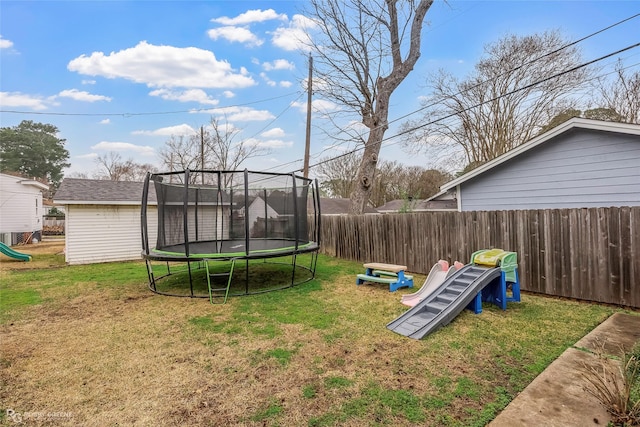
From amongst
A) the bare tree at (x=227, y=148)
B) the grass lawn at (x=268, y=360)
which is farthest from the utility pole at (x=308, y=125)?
the bare tree at (x=227, y=148)

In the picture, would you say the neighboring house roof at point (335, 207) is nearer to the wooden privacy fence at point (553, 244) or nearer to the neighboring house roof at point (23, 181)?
the wooden privacy fence at point (553, 244)

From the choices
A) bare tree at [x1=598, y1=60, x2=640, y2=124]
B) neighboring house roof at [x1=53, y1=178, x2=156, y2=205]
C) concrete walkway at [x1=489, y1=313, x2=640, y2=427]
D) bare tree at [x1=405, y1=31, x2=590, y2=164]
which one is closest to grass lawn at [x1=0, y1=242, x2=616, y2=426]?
concrete walkway at [x1=489, y1=313, x2=640, y2=427]

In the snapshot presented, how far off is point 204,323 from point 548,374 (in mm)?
3600

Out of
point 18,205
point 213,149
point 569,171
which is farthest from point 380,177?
point 18,205

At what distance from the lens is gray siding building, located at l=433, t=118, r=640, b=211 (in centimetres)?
535

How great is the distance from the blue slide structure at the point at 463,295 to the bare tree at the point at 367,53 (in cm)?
590

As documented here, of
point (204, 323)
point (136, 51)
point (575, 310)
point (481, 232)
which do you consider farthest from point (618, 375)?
point (136, 51)

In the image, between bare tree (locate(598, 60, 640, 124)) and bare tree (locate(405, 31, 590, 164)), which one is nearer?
bare tree (locate(598, 60, 640, 124))

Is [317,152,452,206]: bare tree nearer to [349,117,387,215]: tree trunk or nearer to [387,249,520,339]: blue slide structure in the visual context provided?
[349,117,387,215]: tree trunk

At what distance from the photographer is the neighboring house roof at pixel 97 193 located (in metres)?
9.30

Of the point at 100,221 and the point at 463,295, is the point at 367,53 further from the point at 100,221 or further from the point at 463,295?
the point at 100,221

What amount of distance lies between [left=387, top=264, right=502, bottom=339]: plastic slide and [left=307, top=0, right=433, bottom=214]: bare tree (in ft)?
19.6

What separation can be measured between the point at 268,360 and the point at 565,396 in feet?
7.51

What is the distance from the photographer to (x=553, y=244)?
4598 mm
